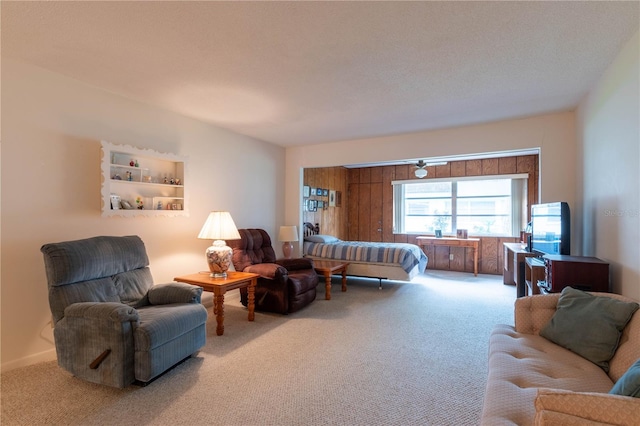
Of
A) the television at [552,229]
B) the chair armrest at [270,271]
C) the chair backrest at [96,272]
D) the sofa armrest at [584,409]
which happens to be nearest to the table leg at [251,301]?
the chair armrest at [270,271]

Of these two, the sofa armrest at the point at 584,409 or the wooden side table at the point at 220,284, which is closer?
the sofa armrest at the point at 584,409

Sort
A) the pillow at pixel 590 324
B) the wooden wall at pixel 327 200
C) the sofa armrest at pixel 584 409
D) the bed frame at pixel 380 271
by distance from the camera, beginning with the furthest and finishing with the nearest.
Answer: the wooden wall at pixel 327 200 < the bed frame at pixel 380 271 < the pillow at pixel 590 324 < the sofa armrest at pixel 584 409

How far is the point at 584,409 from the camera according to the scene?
38.9 inches

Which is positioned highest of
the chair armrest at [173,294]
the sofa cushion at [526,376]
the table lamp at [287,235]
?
the table lamp at [287,235]

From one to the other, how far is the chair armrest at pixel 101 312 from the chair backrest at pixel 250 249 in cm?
178

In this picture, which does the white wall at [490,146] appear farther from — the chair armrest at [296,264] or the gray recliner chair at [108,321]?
the gray recliner chair at [108,321]

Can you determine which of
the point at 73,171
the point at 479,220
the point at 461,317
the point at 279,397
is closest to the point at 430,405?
the point at 279,397

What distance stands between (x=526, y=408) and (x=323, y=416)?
108 cm

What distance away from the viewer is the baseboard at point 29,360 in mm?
2371

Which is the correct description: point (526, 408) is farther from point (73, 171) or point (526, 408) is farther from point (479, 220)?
point (479, 220)

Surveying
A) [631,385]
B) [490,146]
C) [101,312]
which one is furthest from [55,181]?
[490,146]

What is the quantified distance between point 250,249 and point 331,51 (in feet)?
9.18

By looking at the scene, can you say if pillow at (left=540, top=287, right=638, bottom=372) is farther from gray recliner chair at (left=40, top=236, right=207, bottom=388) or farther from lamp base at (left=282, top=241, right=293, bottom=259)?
lamp base at (left=282, top=241, right=293, bottom=259)

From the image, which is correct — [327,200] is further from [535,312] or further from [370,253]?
[535,312]
